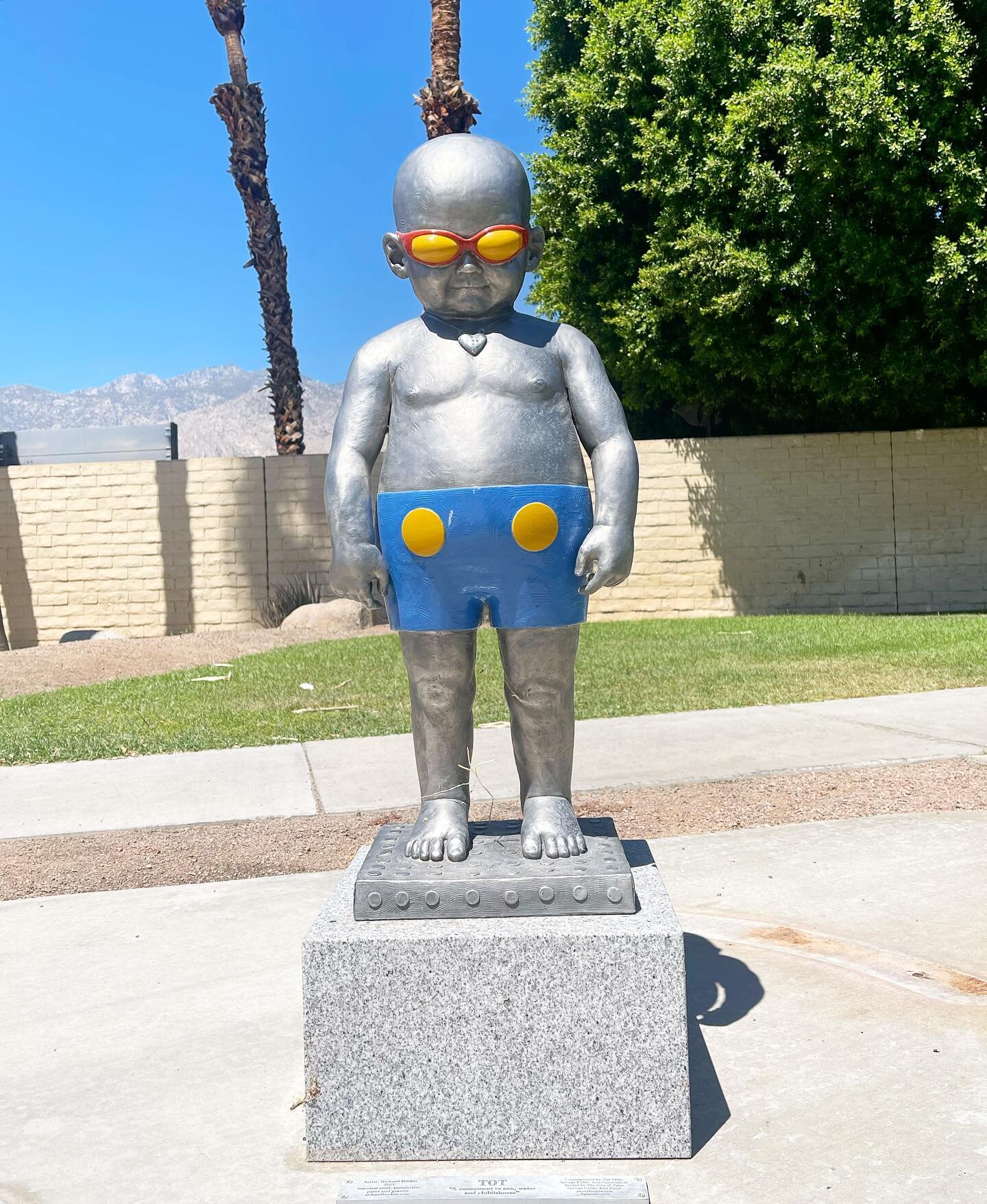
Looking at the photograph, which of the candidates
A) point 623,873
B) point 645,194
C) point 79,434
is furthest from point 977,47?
point 79,434

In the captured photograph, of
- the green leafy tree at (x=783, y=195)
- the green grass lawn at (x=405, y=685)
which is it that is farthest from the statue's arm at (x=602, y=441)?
the green leafy tree at (x=783, y=195)

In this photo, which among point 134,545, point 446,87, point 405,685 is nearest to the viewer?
point 405,685

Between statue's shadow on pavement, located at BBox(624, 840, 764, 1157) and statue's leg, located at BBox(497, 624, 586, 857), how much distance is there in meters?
0.27

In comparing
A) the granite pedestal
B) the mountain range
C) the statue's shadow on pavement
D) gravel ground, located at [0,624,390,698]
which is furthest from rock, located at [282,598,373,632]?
the mountain range

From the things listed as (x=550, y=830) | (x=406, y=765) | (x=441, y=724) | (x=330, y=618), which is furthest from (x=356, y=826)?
(x=330, y=618)

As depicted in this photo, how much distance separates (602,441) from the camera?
10.5 feet

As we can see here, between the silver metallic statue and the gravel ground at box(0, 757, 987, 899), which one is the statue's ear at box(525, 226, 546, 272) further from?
the gravel ground at box(0, 757, 987, 899)

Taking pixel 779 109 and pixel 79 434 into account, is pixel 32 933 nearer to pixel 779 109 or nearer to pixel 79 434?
pixel 779 109

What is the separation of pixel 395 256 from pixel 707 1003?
2.20 meters

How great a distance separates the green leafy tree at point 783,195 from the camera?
12.4 metres

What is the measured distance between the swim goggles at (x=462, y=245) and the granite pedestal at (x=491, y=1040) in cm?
167

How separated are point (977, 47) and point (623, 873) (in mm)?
12596

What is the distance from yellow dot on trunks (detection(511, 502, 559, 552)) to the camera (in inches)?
118

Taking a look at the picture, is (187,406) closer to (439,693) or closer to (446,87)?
(446,87)
